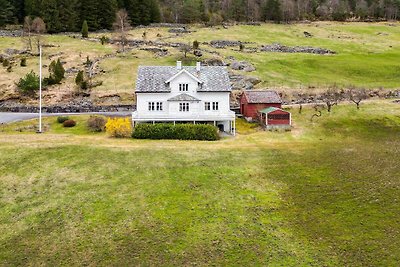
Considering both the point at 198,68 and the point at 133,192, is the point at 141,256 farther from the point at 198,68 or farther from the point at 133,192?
the point at 198,68

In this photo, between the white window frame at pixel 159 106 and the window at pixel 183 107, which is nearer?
the window at pixel 183 107

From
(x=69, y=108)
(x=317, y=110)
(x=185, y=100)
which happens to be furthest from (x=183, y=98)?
(x=69, y=108)

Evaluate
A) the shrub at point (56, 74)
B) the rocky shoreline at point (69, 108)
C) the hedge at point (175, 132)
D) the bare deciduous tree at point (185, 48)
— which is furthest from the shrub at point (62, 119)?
the bare deciduous tree at point (185, 48)

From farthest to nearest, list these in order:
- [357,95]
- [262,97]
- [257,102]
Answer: [357,95]
[262,97]
[257,102]

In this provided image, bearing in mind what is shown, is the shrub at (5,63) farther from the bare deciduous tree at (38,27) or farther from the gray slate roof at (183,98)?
the gray slate roof at (183,98)

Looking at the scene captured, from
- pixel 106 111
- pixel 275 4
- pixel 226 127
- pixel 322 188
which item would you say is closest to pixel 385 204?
pixel 322 188

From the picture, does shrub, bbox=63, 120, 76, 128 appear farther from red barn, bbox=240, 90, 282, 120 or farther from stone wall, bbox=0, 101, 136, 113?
red barn, bbox=240, 90, 282, 120

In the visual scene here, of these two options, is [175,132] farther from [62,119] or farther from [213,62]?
[213,62]
